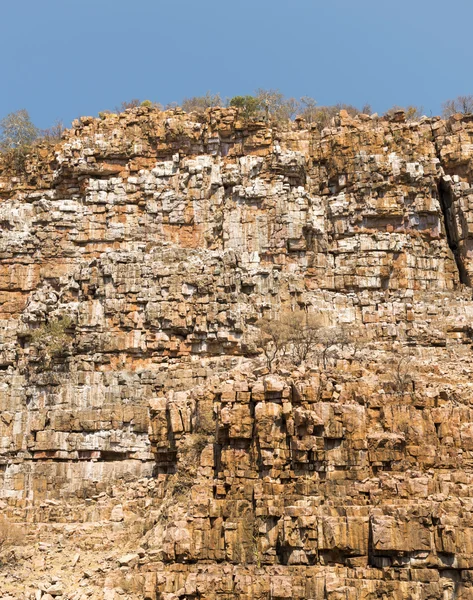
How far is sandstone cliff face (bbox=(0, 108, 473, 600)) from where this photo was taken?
17.9 meters

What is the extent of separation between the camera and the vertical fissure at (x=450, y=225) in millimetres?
33875

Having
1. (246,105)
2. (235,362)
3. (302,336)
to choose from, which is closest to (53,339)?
(235,362)

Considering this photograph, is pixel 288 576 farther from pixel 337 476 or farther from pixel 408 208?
pixel 408 208

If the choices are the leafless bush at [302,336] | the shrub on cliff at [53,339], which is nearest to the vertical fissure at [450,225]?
the leafless bush at [302,336]

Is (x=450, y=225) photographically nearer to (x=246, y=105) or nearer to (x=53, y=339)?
(x=246, y=105)

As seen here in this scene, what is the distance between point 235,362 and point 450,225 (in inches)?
472

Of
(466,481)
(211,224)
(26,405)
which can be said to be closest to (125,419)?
(26,405)

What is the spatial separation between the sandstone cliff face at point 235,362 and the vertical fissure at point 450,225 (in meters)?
0.11

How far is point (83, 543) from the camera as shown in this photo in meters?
22.2

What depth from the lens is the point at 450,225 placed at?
114ft

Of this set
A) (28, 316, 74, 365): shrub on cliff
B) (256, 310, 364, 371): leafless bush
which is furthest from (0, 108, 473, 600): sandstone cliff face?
(256, 310, 364, 371): leafless bush

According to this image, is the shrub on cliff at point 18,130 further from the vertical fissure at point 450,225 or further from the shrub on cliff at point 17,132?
the vertical fissure at point 450,225

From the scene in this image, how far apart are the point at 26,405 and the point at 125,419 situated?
3.86 m

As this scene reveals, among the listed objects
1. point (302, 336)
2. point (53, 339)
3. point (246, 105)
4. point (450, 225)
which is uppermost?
point (246, 105)
